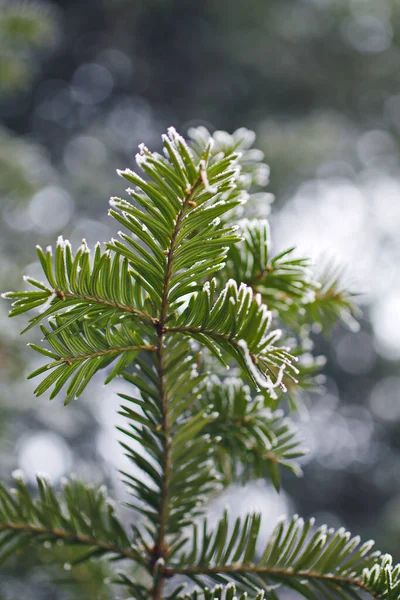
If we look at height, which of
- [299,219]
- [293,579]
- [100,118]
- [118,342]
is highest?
[100,118]

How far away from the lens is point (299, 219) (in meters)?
3.35

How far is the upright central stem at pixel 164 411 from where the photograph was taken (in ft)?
0.93

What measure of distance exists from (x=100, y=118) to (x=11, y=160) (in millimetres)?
2932

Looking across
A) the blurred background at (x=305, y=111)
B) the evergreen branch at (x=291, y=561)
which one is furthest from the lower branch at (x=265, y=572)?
the blurred background at (x=305, y=111)

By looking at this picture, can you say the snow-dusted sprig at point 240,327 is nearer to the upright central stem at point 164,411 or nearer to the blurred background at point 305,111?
the upright central stem at point 164,411

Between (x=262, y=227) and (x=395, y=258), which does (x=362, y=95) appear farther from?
(x=262, y=227)

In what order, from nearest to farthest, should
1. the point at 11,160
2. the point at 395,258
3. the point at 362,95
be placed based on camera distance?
the point at 11,160 → the point at 395,258 → the point at 362,95

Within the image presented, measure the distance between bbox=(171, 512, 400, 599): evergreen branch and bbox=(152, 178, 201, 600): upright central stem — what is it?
0.05ft

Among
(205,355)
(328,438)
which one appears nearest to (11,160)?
(205,355)

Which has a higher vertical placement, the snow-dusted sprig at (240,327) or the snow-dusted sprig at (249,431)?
the snow-dusted sprig at (240,327)

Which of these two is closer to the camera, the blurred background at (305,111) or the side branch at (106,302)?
the side branch at (106,302)

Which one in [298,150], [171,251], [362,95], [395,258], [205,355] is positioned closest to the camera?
[171,251]

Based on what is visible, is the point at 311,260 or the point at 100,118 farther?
the point at 100,118

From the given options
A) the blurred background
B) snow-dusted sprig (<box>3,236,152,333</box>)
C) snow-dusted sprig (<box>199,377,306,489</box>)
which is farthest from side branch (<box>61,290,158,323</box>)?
the blurred background
